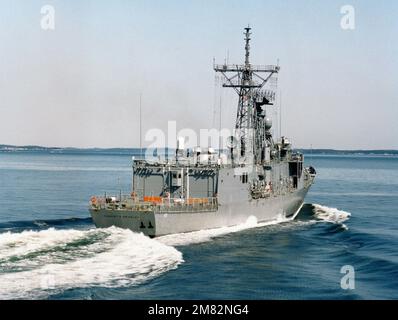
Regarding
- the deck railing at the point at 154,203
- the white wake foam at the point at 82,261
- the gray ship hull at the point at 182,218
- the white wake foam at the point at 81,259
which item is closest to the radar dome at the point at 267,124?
the gray ship hull at the point at 182,218

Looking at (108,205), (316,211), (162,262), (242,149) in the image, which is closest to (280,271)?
(162,262)

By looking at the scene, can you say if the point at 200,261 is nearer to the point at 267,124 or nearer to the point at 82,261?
the point at 82,261

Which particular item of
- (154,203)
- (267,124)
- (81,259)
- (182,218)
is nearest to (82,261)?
(81,259)

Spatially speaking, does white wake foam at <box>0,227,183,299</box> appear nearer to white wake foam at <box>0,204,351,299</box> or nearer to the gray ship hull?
white wake foam at <box>0,204,351,299</box>

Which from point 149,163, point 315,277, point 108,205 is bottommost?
point 315,277

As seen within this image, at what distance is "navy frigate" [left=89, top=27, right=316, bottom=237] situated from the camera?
37719 mm

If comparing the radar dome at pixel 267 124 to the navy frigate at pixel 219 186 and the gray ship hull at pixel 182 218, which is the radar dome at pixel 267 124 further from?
the gray ship hull at pixel 182 218

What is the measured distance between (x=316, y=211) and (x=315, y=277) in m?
31.6

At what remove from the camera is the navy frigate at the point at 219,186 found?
37.7m

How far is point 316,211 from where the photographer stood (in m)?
60.6

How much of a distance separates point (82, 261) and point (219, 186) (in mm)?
15229

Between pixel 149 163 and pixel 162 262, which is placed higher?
pixel 149 163
